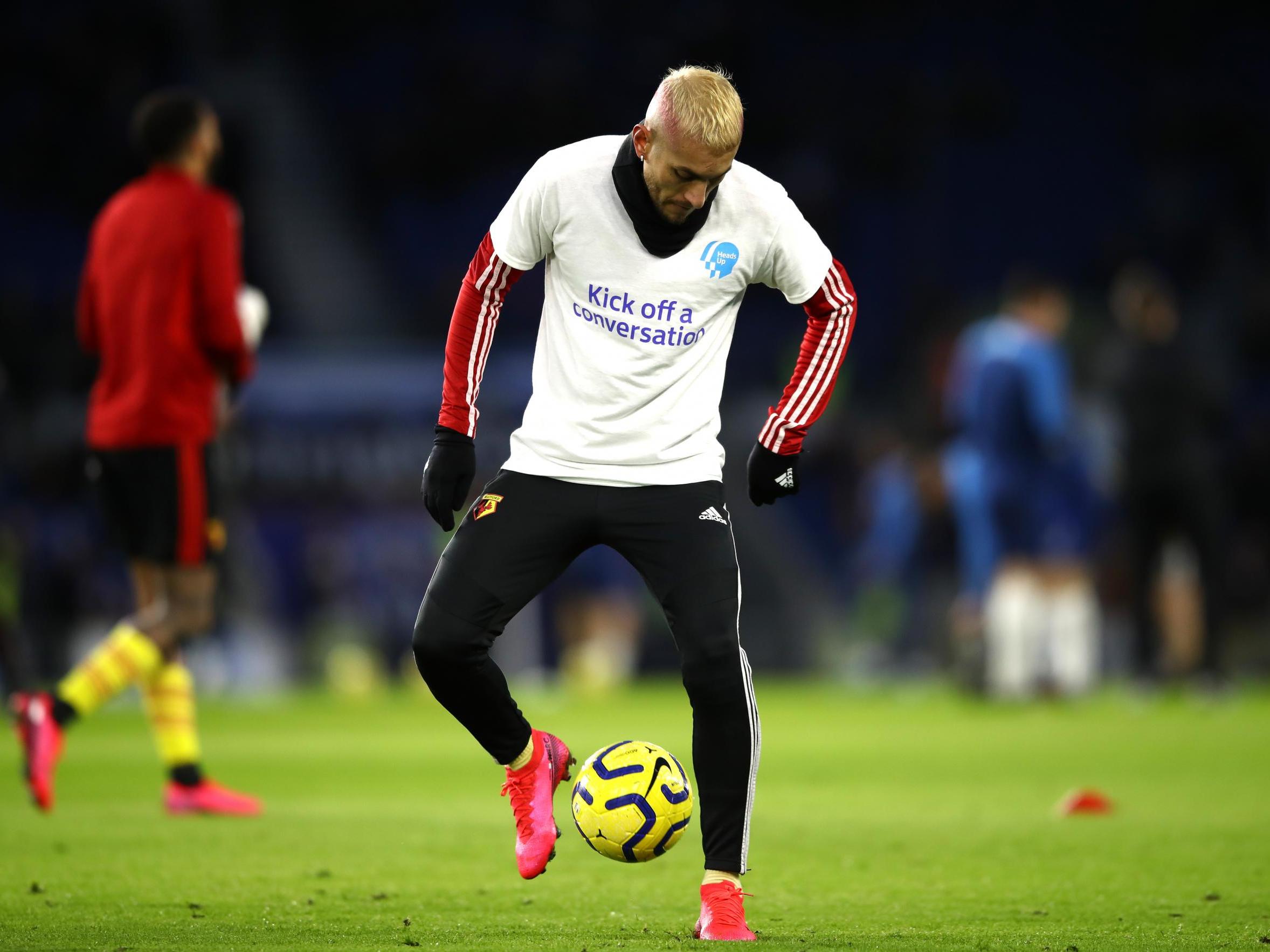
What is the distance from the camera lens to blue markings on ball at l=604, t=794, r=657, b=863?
4707 mm

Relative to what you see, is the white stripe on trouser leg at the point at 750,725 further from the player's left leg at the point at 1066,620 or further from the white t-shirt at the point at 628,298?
the player's left leg at the point at 1066,620

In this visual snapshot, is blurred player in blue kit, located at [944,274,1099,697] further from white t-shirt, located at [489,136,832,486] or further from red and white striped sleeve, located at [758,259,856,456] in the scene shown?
white t-shirt, located at [489,136,832,486]

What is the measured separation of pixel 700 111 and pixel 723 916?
1.86m

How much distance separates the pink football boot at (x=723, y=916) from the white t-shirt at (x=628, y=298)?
100 cm

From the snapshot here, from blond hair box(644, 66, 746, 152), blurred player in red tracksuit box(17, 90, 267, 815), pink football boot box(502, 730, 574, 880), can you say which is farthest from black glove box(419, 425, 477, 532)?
blurred player in red tracksuit box(17, 90, 267, 815)

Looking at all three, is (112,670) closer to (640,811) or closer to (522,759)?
(522,759)

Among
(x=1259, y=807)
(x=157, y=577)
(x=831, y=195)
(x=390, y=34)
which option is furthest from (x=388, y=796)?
(x=390, y=34)

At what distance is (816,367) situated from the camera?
15.8 feet

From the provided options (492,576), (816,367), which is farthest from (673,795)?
(816,367)

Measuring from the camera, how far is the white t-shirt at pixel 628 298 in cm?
460

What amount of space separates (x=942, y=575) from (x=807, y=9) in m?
12.0

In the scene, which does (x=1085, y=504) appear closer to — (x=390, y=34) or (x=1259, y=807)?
(x=1259, y=807)

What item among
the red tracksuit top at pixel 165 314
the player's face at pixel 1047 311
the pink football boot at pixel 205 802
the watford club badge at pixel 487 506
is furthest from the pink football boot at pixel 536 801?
the player's face at pixel 1047 311

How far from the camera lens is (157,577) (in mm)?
7164
